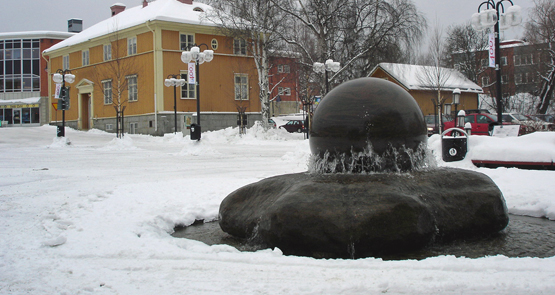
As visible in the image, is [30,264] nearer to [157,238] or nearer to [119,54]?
[157,238]

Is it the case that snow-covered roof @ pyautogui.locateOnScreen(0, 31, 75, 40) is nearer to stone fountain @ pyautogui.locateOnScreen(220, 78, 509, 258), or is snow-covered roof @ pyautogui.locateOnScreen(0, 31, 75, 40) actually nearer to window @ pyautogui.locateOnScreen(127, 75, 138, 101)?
window @ pyautogui.locateOnScreen(127, 75, 138, 101)

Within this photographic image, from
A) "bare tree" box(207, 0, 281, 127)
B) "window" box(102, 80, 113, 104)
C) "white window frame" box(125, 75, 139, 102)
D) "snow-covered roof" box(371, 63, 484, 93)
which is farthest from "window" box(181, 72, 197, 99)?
"snow-covered roof" box(371, 63, 484, 93)

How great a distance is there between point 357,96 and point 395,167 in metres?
1.07

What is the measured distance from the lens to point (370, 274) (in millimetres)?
3764

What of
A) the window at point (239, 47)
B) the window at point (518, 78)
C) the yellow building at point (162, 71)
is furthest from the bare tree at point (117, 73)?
the window at point (518, 78)

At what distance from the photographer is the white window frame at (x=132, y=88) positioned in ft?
115

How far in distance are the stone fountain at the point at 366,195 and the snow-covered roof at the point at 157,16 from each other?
27990 mm

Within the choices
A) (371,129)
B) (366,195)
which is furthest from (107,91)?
(366,195)

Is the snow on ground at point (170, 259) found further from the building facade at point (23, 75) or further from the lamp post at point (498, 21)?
the building facade at point (23, 75)

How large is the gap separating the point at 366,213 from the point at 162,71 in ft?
99.6

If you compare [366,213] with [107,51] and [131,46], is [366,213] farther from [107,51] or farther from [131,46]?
[107,51]

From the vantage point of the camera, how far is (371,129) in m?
5.61

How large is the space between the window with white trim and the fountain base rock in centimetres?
3154

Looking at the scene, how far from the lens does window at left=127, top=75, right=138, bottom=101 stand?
Answer: 35.1 meters
